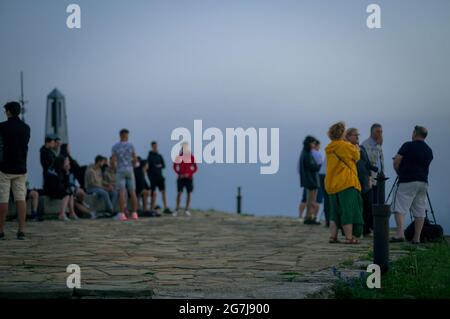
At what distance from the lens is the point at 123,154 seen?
20359 millimetres

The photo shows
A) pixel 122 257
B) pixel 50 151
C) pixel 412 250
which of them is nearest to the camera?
pixel 122 257

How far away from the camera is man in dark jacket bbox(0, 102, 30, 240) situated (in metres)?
14.1

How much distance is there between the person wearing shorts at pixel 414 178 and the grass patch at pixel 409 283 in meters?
2.96

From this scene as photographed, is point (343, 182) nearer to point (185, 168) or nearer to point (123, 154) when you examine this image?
point (123, 154)

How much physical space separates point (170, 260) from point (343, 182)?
155 inches

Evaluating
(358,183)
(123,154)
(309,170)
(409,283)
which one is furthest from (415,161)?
(123,154)

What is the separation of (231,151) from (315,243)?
75.8 inches

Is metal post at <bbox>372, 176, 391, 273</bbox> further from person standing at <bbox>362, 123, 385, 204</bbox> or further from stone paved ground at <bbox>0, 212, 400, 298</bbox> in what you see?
person standing at <bbox>362, 123, 385, 204</bbox>

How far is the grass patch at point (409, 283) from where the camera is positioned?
318 inches

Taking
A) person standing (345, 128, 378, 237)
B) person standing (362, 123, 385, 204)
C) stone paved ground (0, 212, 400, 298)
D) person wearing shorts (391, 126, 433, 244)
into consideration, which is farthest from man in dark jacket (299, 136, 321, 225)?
person wearing shorts (391, 126, 433, 244)

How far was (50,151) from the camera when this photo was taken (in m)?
20.4

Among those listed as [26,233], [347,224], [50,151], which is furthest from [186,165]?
[347,224]

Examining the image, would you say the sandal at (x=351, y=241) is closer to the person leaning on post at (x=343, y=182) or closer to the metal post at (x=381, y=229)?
the person leaning on post at (x=343, y=182)
